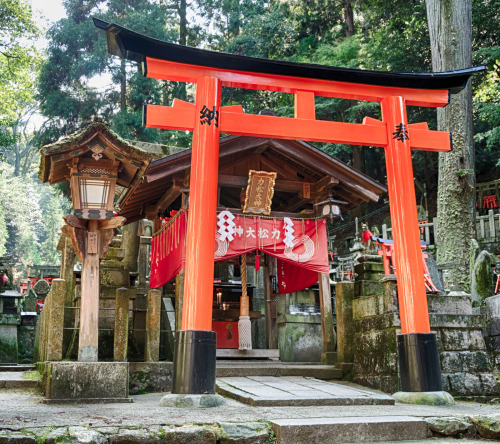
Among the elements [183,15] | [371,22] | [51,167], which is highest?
[183,15]

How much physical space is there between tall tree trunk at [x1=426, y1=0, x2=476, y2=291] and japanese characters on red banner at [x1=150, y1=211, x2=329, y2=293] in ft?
13.1

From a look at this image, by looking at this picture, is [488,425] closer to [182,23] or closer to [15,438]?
[15,438]

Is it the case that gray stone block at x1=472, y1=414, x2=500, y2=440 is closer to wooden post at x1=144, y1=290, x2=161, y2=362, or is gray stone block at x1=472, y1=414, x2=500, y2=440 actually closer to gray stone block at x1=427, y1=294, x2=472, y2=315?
gray stone block at x1=427, y1=294, x2=472, y2=315

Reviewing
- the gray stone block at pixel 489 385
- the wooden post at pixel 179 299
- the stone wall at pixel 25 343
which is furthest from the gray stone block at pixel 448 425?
the stone wall at pixel 25 343

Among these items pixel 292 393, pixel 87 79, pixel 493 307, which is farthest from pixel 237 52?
pixel 292 393

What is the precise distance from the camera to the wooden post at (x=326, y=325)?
10.8 meters

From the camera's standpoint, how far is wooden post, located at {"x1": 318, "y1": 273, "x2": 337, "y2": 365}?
424 inches

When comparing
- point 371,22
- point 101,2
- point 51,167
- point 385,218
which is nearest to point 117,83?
point 101,2

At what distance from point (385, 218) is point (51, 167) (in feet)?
82.1

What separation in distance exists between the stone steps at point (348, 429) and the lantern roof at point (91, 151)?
4314 millimetres

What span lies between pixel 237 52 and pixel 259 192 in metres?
19.0

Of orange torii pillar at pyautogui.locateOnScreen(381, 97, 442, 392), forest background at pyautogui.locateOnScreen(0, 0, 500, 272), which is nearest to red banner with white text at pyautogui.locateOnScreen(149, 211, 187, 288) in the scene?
orange torii pillar at pyautogui.locateOnScreen(381, 97, 442, 392)

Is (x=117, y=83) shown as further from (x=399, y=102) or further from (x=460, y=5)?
(x=399, y=102)

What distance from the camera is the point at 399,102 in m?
8.57
